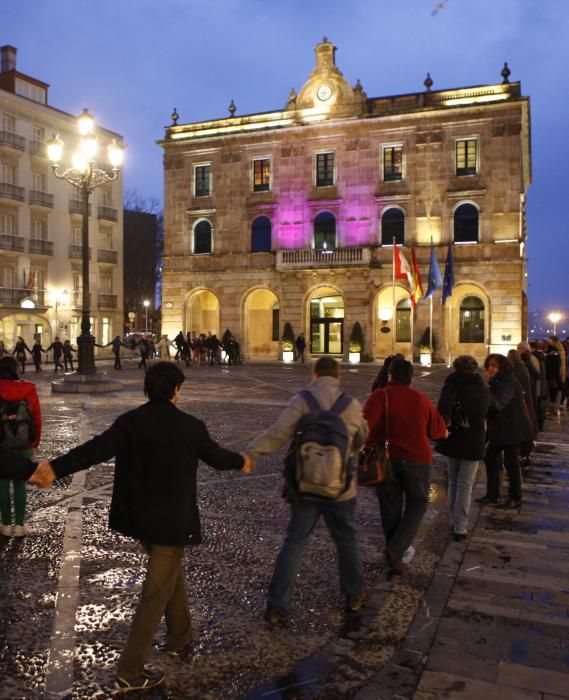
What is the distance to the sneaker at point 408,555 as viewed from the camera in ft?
17.5

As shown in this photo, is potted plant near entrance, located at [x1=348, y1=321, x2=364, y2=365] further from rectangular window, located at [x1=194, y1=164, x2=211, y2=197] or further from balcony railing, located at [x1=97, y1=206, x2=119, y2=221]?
balcony railing, located at [x1=97, y1=206, x2=119, y2=221]

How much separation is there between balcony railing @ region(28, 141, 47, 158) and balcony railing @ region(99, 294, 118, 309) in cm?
991

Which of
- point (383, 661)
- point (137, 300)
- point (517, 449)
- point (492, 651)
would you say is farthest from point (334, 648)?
point (137, 300)

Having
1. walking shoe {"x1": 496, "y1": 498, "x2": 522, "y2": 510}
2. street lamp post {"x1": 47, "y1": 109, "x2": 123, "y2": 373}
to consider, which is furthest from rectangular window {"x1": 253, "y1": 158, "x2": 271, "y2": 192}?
walking shoe {"x1": 496, "y1": 498, "x2": 522, "y2": 510}

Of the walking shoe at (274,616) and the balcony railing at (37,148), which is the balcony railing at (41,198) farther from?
the walking shoe at (274,616)

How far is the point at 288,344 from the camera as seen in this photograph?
36.0 meters

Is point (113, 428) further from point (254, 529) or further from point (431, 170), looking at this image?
point (431, 170)

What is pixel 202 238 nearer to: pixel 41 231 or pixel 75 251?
pixel 75 251

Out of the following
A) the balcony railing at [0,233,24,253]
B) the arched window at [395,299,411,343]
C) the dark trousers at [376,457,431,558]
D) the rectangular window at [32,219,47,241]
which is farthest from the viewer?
the rectangular window at [32,219,47,241]

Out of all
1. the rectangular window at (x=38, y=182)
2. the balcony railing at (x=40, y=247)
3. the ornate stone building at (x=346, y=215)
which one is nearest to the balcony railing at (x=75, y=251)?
the balcony railing at (x=40, y=247)

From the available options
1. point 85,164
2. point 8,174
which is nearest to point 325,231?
point 8,174

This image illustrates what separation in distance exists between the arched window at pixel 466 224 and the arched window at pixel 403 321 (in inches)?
167

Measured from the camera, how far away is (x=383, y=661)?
3.76 m

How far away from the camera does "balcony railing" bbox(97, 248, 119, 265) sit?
45.8 metres
